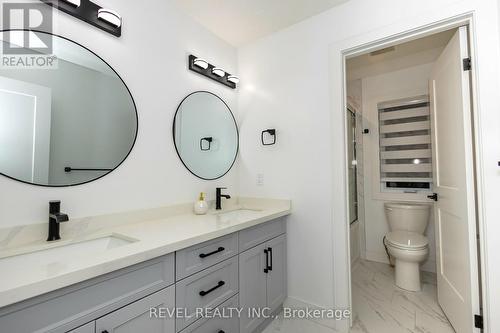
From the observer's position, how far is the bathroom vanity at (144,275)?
0.74m

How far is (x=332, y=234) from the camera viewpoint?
1798 mm

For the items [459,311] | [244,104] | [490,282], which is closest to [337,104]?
[244,104]

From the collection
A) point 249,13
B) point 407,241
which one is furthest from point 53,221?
point 407,241

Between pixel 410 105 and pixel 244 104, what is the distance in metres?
2.14

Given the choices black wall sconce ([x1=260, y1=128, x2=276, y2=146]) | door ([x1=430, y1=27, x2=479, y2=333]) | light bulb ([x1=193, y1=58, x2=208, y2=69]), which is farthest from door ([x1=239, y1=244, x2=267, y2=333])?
light bulb ([x1=193, y1=58, x2=208, y2=69])

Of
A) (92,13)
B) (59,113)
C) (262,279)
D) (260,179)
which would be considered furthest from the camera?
(260,179)

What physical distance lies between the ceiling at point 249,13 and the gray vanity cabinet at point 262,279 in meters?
1.84

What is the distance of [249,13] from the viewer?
1912 mm

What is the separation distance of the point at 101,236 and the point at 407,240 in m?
2.58

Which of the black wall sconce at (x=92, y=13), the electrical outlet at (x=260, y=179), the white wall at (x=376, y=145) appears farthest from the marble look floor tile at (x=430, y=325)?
the black wall sconce at (x=92, y=13)

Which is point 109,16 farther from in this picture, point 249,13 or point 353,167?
point 353,167

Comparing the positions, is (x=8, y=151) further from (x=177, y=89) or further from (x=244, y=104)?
(x=244, y=104)

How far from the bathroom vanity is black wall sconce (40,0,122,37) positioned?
113cm

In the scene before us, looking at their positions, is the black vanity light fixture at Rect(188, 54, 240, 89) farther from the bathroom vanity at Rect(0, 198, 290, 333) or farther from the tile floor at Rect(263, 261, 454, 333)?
the tile floor at Rect(263, 261, 454, 333)
